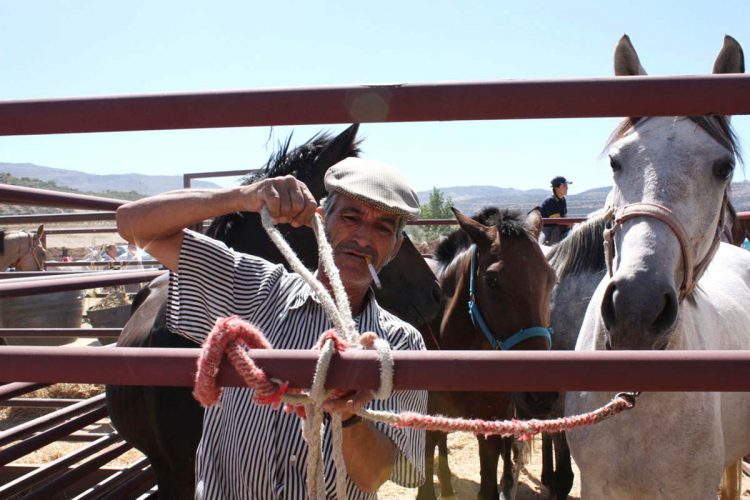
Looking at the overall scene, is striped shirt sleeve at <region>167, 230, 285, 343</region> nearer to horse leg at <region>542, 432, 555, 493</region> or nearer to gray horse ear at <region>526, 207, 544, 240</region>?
gray horse ear at <region>526, 207, 544, 240</region>

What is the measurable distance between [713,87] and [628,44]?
4.27 feet

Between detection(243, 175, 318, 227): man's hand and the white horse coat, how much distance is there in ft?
3.12

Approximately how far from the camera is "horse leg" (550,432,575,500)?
382cm

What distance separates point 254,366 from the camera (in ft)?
2.94

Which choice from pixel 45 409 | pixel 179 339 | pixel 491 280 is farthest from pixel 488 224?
pixel 45 409

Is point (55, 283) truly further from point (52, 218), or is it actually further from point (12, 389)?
point (52, 218)

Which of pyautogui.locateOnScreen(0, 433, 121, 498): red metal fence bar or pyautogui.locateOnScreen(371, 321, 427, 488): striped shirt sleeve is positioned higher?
pyautogui.locateOnScreen(371, 321, 427, 488): striped shirt sleeve

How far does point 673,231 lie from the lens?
5.59ft

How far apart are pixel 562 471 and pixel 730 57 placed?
2.95 metres

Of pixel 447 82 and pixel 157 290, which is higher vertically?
pixel 447 82

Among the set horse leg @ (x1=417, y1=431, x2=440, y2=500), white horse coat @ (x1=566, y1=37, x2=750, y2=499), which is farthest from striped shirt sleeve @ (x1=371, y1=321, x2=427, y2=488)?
horse leg @ (x1=417, y1=431, x2=440, y2=500)

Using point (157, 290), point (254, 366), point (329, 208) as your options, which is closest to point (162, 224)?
point (329, 208)

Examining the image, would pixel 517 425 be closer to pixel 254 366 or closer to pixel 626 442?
pixel 254 366

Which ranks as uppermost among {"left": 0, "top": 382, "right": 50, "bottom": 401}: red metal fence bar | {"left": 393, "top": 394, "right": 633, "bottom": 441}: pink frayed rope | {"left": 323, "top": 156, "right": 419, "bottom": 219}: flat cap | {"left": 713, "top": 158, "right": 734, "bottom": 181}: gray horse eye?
{"left": 713, "top": 158, "right": 734, "bottom": 181}: gray horse eye
